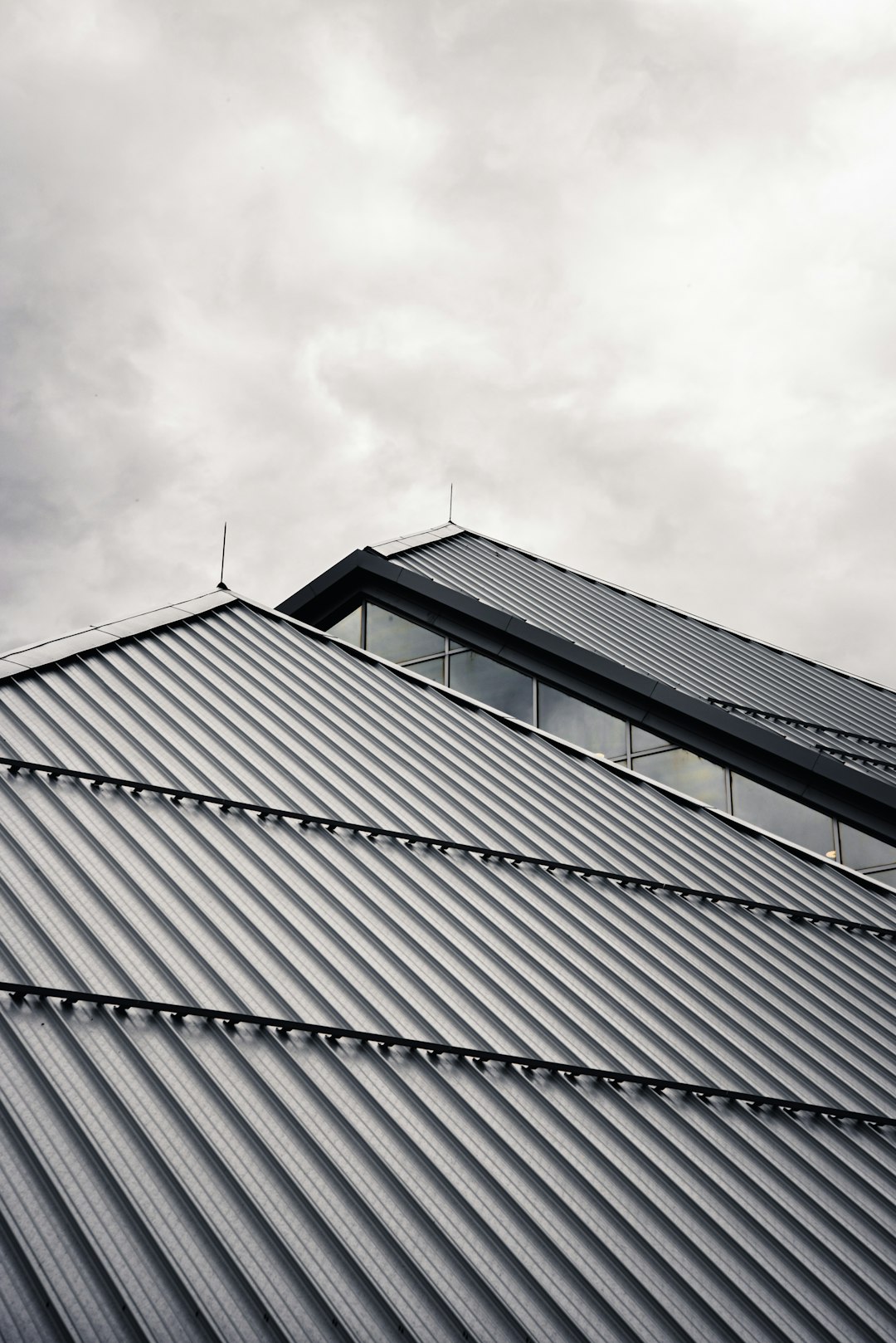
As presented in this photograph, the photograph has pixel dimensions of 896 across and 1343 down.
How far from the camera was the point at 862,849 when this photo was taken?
17672mm

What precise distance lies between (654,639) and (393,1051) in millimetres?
14663

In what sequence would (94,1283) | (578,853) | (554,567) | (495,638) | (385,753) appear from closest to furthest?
(94,1283)
(578,853)
(385,753)
(495,638)
(554,567)

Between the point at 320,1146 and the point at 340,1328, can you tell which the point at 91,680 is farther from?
the point at 340,1328

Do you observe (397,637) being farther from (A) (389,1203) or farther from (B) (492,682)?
(A) (389,1203)

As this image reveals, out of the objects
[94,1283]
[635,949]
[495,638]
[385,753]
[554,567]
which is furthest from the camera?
[554,567]

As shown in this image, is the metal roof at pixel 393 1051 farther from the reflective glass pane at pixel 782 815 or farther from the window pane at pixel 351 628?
the window pane at pixel 351 628

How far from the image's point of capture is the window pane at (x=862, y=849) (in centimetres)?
1758

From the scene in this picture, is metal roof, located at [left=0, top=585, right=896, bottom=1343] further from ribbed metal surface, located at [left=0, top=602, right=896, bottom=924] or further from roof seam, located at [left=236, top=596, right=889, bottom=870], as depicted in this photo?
roof seam, located at [left=236, top=596, right=889, bottom=870]

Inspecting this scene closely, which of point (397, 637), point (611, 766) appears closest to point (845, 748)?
point (611, 766)

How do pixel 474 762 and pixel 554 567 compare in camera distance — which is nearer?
pixel 474 762

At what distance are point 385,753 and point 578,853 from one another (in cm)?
261

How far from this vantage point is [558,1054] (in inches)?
346

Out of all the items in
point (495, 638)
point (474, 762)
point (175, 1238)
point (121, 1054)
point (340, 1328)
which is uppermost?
point (495, 638)

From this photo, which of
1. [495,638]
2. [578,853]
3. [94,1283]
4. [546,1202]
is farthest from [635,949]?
[495,638]
